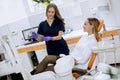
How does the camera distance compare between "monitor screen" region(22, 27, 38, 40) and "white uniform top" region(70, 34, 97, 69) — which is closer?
"white uniform top" region(70, 34, 97, 69)

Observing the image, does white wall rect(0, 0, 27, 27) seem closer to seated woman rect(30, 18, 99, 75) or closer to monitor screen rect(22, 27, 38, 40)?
monitor screen rect(22, 27, 38, 40)

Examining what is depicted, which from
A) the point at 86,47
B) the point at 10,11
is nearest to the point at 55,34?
the point at 86,47

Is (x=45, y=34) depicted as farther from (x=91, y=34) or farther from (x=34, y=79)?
(x=34, y=79)

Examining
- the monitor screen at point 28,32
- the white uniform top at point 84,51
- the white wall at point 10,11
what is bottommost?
the white uniform top at point 84,51

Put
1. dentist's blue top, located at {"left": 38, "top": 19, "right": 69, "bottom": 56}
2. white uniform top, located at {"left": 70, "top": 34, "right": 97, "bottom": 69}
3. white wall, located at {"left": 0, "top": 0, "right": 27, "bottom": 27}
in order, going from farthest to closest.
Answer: white wall, located at {"left": 0, "top": 0, "right": 27, "bottom": 27} < dentist's blue top, located at {"left": 38, "top": 19, "right": 69, "bottom": 56} < white uniform top, located at {"left": 70, "top": 34, "right": 97, "bottom": 69}

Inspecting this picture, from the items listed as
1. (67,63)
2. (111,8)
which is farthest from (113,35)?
(67,63)

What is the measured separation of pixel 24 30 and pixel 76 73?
8.17 ft

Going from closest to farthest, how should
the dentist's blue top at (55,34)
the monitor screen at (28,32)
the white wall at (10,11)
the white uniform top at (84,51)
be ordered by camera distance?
the white uniform top at (84,51), the dentist's blue top at (55,34), the monitor screen at (28,32), the white wall at (10,11)

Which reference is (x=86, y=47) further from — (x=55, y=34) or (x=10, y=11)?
(x=10, y=11)

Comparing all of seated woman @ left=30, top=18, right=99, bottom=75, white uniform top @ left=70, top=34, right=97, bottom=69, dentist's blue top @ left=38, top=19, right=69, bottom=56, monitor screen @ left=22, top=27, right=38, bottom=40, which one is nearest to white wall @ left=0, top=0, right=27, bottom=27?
monitor screen @ left=22, top=27, right=38, bottom=40

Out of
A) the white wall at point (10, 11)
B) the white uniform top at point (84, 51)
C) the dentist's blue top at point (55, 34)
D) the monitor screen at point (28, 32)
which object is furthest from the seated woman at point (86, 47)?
the white wall at point (10, 11)

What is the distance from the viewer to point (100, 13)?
397 centimetres

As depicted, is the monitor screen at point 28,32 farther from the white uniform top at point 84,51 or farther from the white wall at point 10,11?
the white uniform top at point 84,51

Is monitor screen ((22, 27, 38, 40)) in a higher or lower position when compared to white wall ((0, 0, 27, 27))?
lower
